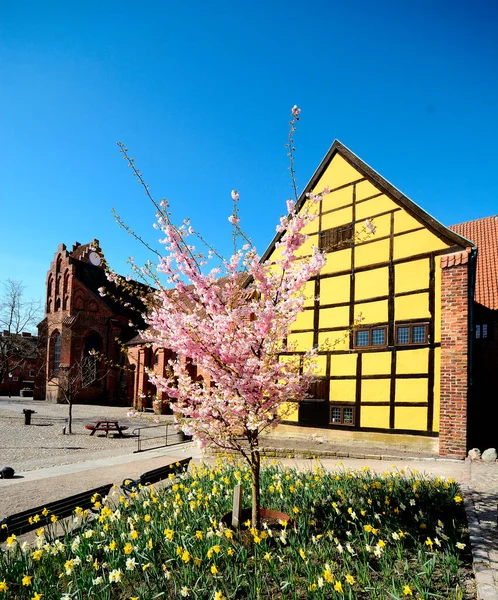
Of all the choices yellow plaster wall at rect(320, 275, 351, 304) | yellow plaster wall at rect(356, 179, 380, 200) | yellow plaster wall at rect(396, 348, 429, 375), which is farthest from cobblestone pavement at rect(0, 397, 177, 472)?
yellow plaster wall at rect(356, 179, 380, 200)

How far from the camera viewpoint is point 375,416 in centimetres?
1367

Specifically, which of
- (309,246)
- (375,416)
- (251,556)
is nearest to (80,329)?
(309,246)

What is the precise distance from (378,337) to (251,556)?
32.6ft

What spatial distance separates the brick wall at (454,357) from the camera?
11.7 m

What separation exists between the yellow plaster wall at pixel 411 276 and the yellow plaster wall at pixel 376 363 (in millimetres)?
2024

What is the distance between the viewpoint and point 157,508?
6402mm

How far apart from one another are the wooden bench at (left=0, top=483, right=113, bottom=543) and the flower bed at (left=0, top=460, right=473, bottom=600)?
246mm

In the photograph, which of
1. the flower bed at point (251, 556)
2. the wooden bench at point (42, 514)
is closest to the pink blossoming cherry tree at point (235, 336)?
the flower bed at point (251, 556)

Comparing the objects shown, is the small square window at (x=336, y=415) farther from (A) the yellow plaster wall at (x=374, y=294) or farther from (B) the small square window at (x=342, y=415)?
(A) the yellow plaster wall at (x=374, y=294)

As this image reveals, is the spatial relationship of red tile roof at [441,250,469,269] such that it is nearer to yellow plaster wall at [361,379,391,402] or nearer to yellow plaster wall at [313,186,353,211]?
yellow plaster wall at [361,379,391,402]

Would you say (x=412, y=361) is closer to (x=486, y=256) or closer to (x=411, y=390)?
(x=411, y=390)

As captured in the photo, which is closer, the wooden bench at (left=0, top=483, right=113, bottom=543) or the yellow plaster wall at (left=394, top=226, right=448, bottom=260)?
the wooden bench at (left=0, top=483, right=113, bottom=543)

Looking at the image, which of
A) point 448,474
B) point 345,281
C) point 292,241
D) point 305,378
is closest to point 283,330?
point 305,378

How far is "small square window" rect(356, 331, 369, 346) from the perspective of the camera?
1430 cm
